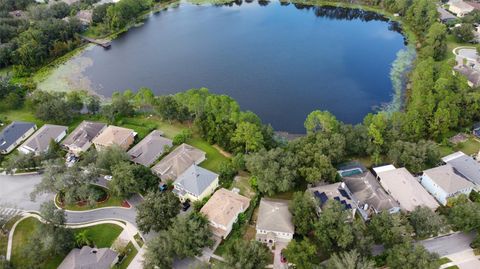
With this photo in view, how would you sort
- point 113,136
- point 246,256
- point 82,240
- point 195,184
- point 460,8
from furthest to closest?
1. point 460,8
2. point 113,136
3. point 195,184
4. point 82,240
5. point 246,256

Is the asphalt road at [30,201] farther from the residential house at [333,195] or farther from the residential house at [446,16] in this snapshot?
the residential house at [446,16]

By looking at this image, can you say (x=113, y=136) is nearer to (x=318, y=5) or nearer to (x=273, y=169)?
(x=273, y=169)

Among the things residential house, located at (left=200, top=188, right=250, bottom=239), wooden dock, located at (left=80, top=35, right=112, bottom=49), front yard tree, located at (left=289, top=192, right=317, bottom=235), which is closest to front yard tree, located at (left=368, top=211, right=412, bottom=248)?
front yard tree, located at (left=289, top=192, right=317, bottom=235)

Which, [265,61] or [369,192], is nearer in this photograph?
[369,192]

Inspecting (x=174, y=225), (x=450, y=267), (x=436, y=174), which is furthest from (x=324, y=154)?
(x=174, y=225)

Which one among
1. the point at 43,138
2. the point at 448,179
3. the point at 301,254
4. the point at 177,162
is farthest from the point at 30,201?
the point at 448,179

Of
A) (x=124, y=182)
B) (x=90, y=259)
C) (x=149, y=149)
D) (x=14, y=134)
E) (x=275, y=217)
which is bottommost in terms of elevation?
(x=90, y=259)
